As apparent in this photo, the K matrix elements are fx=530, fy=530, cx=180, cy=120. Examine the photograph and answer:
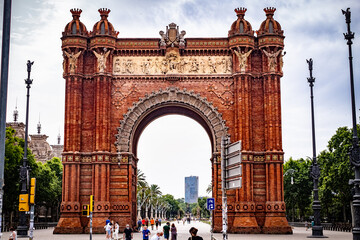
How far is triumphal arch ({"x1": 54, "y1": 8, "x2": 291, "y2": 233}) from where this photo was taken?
3822 cm

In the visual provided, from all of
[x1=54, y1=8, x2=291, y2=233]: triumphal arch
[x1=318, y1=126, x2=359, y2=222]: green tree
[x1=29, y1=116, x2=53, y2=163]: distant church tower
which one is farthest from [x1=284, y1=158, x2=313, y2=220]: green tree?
[x1=29, y1=116, x2=53, y2=163]: distant church tower

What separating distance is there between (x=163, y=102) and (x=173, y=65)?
2915 millimetres

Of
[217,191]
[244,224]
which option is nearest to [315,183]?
[244,224]

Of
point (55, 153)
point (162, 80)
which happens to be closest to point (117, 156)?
point (162, 80)

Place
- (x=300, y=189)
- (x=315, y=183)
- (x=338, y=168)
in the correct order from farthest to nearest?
(x=300, y=189)
(x=338, y=168)
(x=315, y=183)

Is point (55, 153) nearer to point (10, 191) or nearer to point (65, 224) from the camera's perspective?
point (10, 191)

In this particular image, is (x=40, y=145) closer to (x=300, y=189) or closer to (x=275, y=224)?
(x=300, y=189)

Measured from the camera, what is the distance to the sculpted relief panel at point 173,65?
4022 cm

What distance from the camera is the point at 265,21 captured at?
4006 centimetres

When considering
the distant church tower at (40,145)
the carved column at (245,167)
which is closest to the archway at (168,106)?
the carved column at (245,167)

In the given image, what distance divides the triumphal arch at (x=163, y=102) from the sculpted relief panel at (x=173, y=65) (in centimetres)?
8

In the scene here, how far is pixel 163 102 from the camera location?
40.0 m

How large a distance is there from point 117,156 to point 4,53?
26863 millimetres

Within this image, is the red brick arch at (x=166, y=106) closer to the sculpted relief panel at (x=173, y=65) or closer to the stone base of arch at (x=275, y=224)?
the sculpted relief panel at (x=173, y=65)
